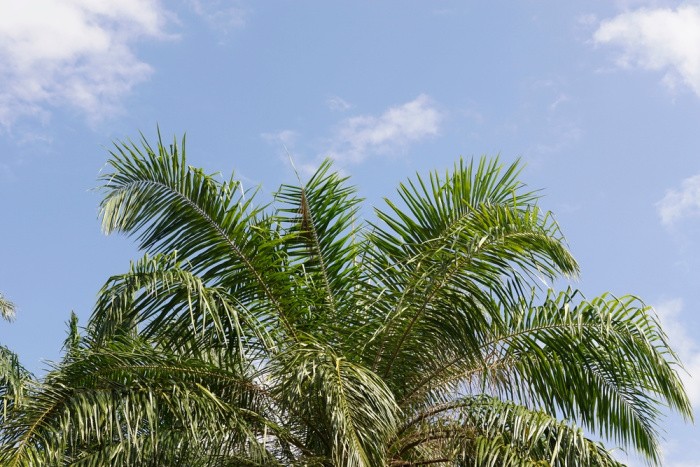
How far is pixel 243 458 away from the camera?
7.83 metres

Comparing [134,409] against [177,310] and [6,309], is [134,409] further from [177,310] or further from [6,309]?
A: [6,309]

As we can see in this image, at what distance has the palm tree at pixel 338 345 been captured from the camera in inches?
291

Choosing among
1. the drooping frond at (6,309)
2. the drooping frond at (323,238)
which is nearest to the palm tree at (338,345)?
the drooping frond at (323,238)

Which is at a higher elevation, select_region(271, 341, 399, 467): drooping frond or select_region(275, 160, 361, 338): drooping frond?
select_region(275, 160, 361, 338): drooping frond

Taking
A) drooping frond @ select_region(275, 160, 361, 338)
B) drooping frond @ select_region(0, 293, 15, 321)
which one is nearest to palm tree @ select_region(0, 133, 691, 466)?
drooping frond @ select_region(275, 160, 361, 338)

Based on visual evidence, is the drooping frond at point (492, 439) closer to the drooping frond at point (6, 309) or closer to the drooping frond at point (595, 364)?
the drooping frond at point (595, 364)

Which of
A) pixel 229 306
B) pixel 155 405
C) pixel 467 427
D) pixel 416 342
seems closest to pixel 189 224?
pixel 229 306

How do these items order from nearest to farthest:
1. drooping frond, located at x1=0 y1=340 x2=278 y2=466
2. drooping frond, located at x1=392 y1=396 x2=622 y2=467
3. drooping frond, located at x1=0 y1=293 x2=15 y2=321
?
drooping frond, located at x1=0 y1=340 x2=278 y2=466 < drooping frond, located at x1=392 y1=396 x2=622 y2=467 < drooping frond, located at x1=0 y1=293 x2=15 y2=321

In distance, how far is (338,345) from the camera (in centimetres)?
816

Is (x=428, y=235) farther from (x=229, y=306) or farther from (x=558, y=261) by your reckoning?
(x=229, y=306)

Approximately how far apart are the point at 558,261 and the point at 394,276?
1.42 metres

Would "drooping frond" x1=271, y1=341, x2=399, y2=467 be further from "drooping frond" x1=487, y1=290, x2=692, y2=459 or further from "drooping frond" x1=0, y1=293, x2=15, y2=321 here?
"drooping frond" x1=0, y1=293, x2=15, y2=321

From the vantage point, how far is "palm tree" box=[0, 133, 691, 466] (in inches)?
291

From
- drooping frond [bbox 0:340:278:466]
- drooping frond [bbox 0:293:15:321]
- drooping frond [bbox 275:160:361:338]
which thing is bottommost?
drooping frond [bbox 0:340:278:466]
